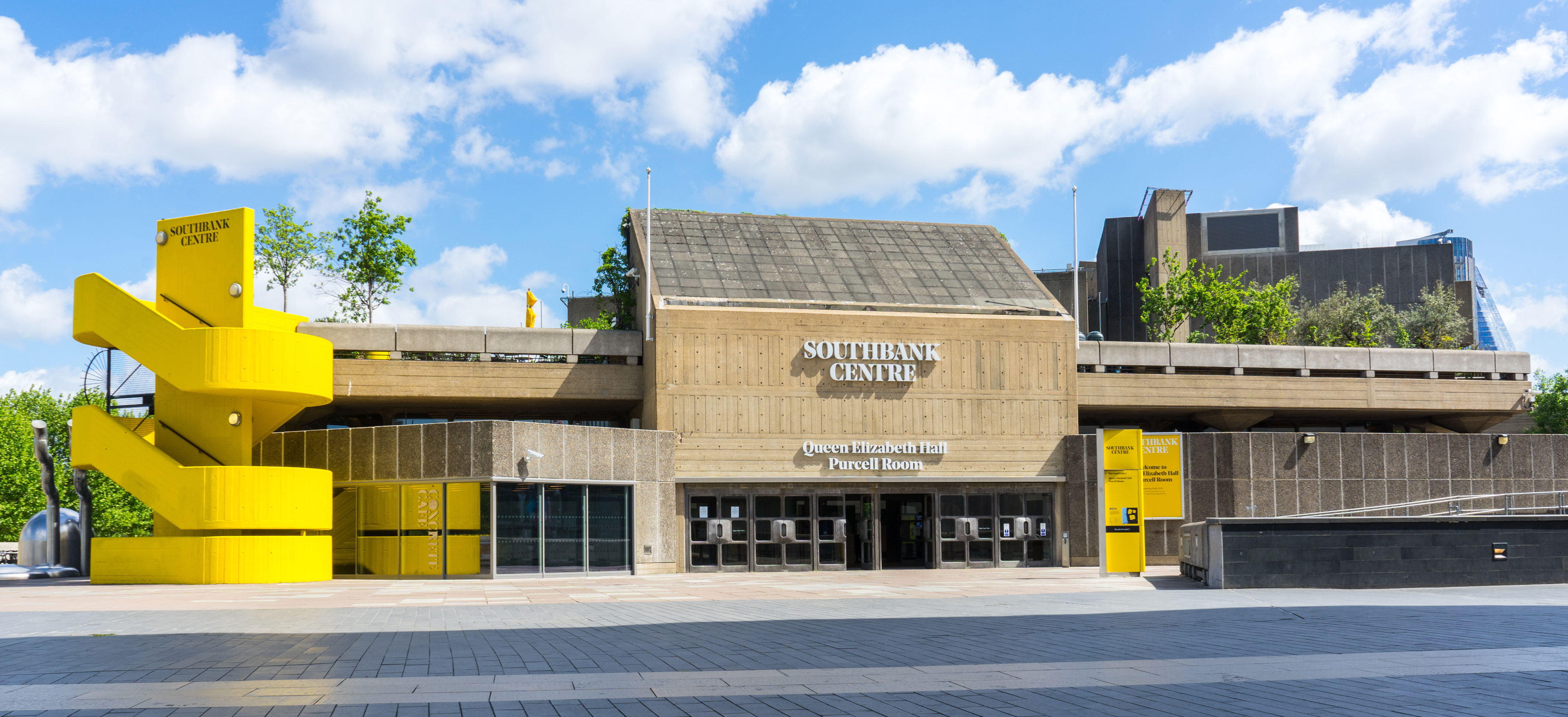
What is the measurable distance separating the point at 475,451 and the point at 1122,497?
14.2 metres

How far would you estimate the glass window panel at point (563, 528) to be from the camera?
28188mm

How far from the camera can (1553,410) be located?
47.3 m

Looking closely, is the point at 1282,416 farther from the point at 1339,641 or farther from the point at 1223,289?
the point at 1339,641

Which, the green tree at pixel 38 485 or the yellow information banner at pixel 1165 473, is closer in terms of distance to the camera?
the yellow information banner at pixel 1165 473

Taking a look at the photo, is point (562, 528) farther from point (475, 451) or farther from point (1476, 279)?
point (1476, 279)

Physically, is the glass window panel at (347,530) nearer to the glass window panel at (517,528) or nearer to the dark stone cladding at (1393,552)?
the glass window panel at (517,528)

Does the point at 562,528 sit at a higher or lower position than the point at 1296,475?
lower

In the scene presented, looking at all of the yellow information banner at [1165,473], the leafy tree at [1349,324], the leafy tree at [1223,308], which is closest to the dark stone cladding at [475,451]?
the yellow information banner at [1165,473]

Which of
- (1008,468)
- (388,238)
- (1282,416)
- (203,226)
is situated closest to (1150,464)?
(1008,468)

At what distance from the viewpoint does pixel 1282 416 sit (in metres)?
39.3

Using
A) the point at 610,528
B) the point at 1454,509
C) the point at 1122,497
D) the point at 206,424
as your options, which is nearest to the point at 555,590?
the point at 610,528

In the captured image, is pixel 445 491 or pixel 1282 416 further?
pixel 1282 416

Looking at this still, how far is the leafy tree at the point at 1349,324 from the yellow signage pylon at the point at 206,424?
47.7 m

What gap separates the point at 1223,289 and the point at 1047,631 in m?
41.8
